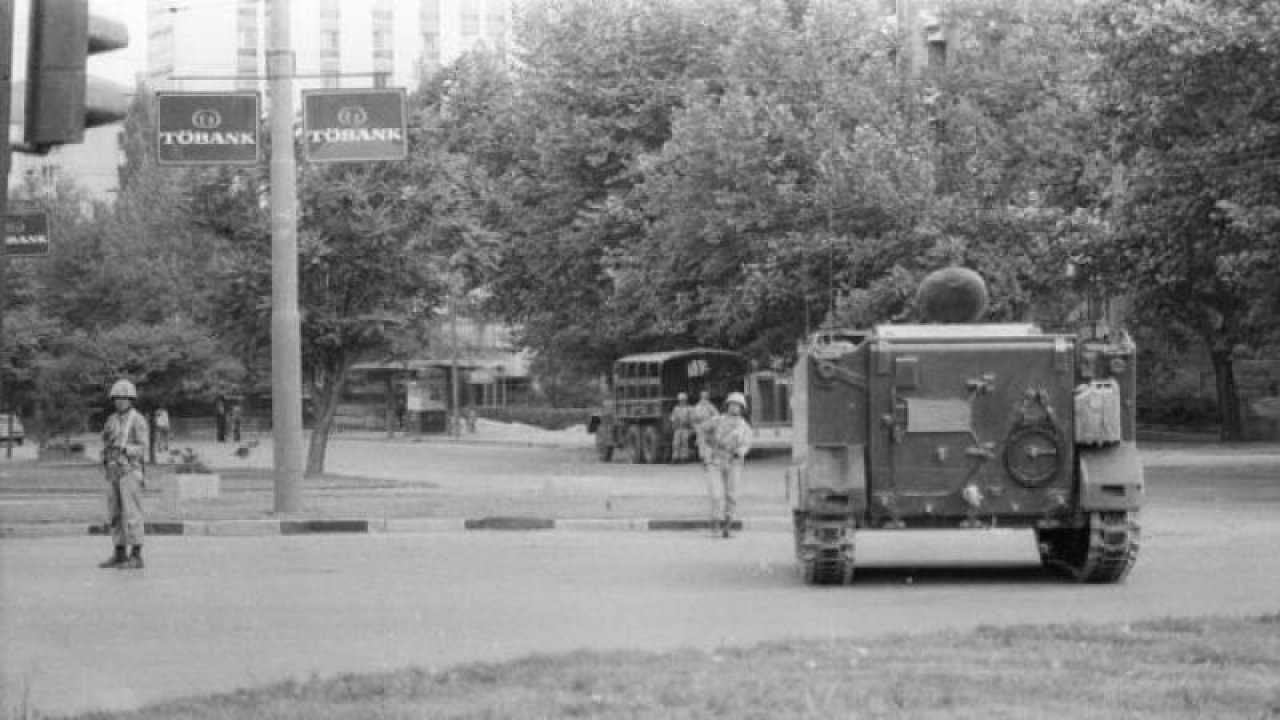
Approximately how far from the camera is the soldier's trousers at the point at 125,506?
19.0 meters

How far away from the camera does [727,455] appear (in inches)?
927

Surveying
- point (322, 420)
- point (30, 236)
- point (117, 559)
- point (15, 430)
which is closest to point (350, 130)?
point (30, 236)

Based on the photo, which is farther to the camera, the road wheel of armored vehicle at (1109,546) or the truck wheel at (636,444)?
the truck wheel at (636,444)

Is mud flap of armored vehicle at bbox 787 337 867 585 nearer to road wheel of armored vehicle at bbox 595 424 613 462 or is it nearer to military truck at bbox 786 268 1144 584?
military truck at bbox 786 268 1144 584

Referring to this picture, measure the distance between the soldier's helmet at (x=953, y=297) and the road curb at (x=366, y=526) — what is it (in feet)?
23.7

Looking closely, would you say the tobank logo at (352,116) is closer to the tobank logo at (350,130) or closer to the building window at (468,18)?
the tobank logo at (350,130)

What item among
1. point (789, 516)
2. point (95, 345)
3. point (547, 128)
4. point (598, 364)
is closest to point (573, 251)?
point (547, 128)

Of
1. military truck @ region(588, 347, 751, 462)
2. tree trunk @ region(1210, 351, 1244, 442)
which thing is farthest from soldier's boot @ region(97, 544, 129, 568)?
tree trunk @ region(1210, 351, 1244, 442)

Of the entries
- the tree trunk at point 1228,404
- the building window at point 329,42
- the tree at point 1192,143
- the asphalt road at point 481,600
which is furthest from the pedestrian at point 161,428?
the building window at point 329,42

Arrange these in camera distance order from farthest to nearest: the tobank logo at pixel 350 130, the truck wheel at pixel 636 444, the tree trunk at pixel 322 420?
the truck wheel at pixel 636 444, the tree trunk at pixel 322 420, the tobank logo at pixel 350 130

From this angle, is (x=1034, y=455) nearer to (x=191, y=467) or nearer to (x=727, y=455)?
(x=727, y=455)

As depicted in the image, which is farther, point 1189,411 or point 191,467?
point 1189,411

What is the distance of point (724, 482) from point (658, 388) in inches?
1032

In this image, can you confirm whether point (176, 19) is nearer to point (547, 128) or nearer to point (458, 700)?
point (547, 128)
